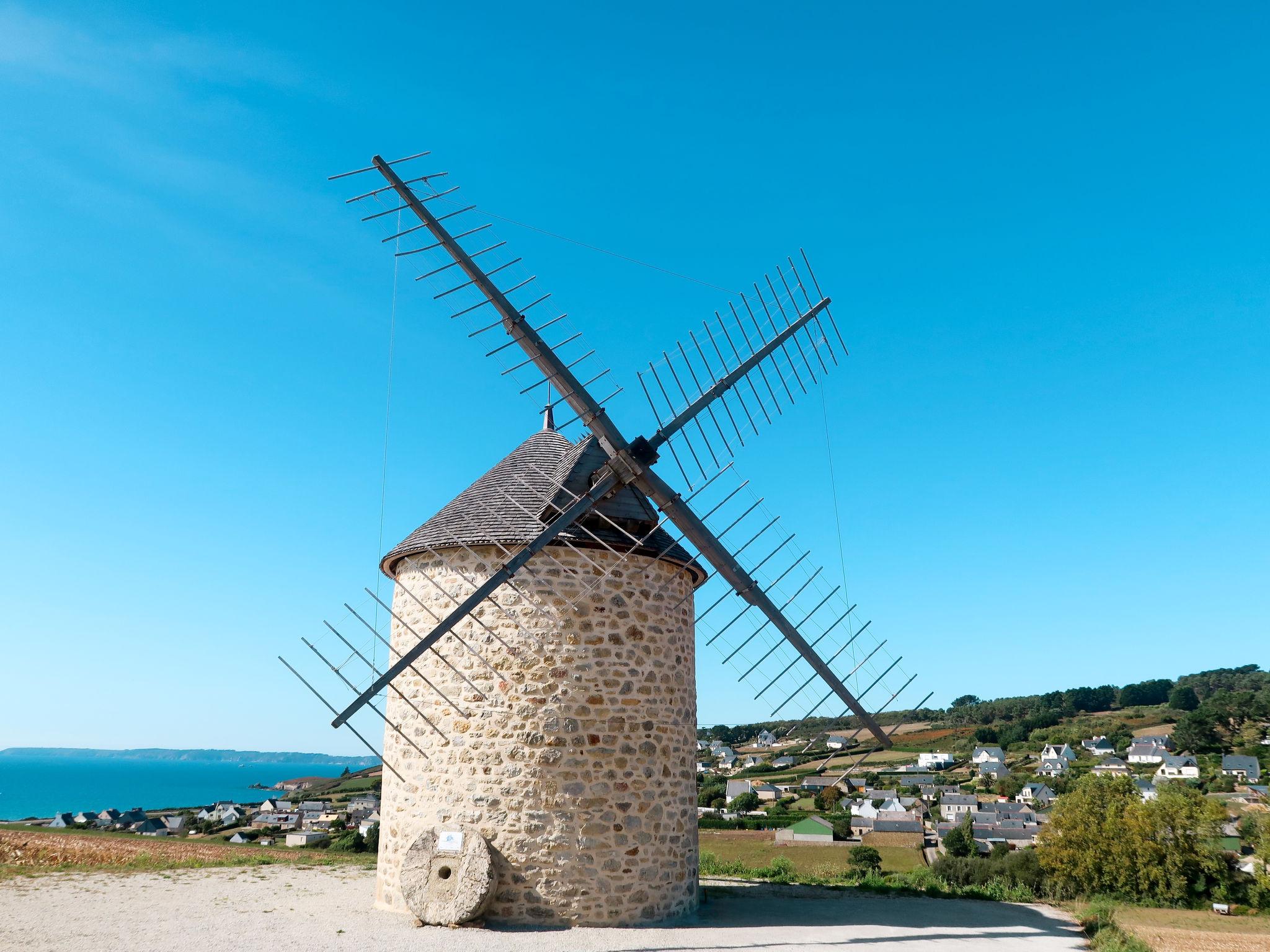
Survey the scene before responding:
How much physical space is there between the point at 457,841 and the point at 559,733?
58.7 inches

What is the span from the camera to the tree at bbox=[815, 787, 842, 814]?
4756cm

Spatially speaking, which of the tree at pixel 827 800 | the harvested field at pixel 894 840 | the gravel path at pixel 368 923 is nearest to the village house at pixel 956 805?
the harvested field at pixel 894 840

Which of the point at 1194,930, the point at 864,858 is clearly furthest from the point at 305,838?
the point at 1194,930

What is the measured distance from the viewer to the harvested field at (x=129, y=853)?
1274 centimetres

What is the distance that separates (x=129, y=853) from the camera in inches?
587

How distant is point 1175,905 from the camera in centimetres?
1612

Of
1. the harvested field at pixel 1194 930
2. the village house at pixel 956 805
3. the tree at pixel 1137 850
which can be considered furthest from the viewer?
the village house at pixel 956 805

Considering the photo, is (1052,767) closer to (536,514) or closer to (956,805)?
(956,805)

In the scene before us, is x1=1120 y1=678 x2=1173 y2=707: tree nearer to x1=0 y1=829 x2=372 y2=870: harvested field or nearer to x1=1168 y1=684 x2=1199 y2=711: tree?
x1=1168 y1=684 x2=1199 y2=711: tree

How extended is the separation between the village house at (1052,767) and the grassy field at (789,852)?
1126 inches

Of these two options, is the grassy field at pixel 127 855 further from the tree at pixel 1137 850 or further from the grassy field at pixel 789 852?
the tree at pixel 1137 850

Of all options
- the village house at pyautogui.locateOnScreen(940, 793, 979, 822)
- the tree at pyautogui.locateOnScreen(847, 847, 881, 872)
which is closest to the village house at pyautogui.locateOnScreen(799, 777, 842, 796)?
the village house at pyautogui.locateOnScreen(940, 793, 979, 822)

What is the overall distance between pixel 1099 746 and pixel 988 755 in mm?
8083

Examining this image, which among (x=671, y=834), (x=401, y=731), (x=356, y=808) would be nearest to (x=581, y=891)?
(x=671, y=834)
